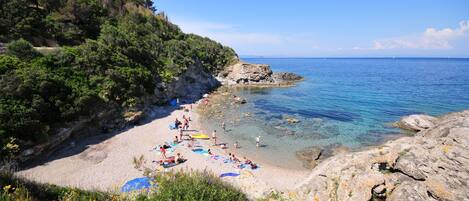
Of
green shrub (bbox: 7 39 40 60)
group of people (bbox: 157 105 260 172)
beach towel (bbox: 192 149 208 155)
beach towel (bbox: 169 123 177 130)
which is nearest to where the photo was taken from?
group of people (bbox: 157 105 260 172)

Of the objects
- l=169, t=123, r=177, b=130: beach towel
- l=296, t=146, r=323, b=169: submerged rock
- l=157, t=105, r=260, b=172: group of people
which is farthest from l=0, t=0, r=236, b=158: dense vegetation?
l=296, t=146, r=323, b=169: submerged rock

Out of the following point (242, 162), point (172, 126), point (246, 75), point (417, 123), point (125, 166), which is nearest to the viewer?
point (125, 166)

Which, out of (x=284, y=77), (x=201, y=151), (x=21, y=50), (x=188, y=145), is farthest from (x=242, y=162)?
(x=284, y=77)

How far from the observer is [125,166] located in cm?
2027

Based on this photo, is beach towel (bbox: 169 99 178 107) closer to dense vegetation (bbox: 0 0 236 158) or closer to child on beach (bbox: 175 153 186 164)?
dense vegetation (bbox: 0 0 236 158)

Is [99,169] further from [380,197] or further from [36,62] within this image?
[380,197]

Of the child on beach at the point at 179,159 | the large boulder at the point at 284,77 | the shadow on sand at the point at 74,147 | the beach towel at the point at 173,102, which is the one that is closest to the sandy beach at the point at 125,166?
the shadow on sand at the point at 74,147

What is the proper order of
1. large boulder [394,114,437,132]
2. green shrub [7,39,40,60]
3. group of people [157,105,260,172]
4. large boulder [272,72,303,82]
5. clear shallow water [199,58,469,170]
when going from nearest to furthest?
group of people [157,105,260,172], green shrub [7,39,40,60], clear shallow water [199,58,469,170], large boulder [394,114,437,132], large boulder [272,72,303,82]

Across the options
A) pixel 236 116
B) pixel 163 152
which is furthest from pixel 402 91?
pixel 163 152

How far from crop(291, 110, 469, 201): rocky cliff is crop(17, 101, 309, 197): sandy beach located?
122 inches

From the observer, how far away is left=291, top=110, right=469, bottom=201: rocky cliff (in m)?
10.6

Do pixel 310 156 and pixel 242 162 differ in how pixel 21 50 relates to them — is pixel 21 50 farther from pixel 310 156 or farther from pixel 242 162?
pixel 310 156

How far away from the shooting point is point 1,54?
2497cm

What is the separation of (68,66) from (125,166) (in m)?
14.5
